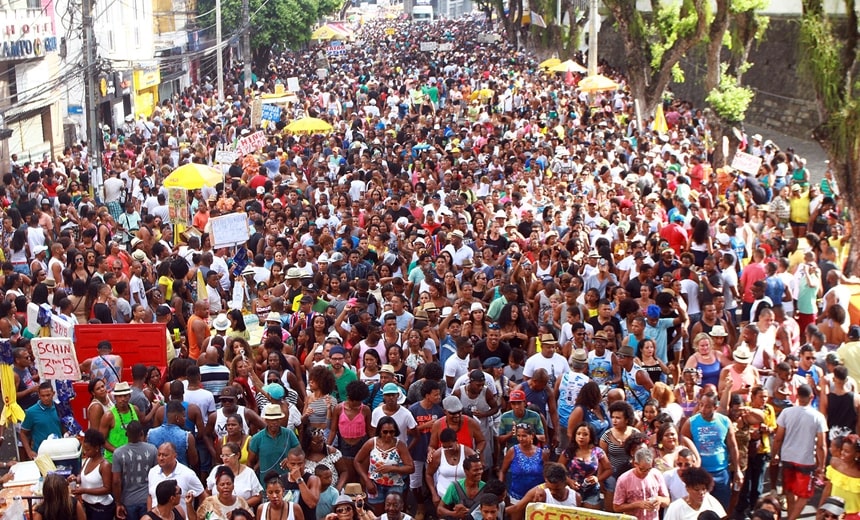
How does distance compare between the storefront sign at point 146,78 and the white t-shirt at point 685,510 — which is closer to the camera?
the white t-shirt at point 685,510

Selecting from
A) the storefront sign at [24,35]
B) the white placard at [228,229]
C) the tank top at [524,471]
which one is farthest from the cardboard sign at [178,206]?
the storefront sign at [24,35]

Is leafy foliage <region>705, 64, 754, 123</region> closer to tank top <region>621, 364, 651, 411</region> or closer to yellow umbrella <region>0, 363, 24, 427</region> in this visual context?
tank top <region>621, 364, 651, 411</region>

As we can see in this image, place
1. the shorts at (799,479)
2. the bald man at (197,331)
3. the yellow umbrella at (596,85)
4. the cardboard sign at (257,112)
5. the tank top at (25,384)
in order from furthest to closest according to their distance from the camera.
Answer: the yellow umbrella at (596,85), the cardboard sign at (257,112), the bald man at (197,331), the tank top at (25,384), the shorts at (799,479)

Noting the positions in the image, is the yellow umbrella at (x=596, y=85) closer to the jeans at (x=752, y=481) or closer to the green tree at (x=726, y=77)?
the green tree at (x=726, y=77)

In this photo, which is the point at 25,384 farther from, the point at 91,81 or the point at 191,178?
the point at 91,81

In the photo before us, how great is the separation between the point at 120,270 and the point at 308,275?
1996 mm

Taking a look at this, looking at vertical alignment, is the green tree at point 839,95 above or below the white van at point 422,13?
above

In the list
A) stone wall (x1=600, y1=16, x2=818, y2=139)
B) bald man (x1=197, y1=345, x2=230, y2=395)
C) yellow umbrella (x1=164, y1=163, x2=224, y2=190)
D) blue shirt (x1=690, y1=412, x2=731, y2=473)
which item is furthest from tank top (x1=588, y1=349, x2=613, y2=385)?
stone wall (x1=600, y1=16, x2=818, y2=139)

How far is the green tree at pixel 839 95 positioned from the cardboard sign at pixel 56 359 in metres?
9.72

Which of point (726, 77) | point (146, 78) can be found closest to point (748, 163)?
point (726, 77)

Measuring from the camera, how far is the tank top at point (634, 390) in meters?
9.37

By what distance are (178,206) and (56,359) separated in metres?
7.18

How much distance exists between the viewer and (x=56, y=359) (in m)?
9.94

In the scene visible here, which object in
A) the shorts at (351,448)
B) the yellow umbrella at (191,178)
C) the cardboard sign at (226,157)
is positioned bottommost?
the shorts at (351,448)
